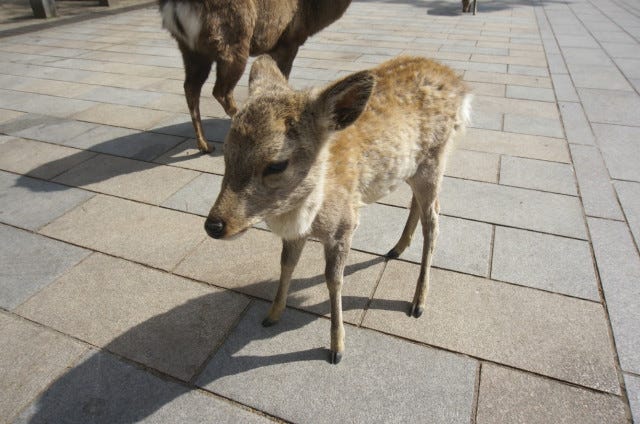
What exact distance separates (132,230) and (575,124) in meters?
5.81

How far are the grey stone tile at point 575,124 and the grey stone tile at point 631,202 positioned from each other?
1080 millimetres

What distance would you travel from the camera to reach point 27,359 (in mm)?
2604

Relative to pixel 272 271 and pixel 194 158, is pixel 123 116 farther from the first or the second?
pixel 272 271

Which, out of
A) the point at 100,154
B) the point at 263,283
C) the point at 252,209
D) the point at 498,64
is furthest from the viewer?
the point at 498,64

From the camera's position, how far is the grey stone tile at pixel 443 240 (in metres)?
3.36

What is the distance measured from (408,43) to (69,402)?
→ 9.72 m

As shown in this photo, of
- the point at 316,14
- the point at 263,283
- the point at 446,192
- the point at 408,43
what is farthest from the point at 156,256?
the point at 408,43

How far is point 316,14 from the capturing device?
5543mm

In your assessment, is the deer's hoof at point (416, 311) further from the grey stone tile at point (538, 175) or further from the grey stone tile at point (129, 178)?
the grey stone tile at point (129, 178)

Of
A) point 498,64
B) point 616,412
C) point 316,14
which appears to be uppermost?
point 316,14

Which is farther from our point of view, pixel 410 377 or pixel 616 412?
pixel 410 377

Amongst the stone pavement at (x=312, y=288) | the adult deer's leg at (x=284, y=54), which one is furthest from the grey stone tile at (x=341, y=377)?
the adult deer's leg at (x=284, y=54)

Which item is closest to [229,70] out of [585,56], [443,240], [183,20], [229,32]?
[229,32]

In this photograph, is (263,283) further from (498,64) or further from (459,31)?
(459,31)
